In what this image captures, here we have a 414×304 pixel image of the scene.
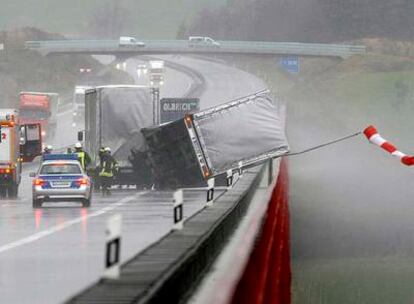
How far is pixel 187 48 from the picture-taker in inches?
7751

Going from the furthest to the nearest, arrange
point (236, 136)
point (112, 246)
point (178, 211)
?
point (236, 136)
point (178, 211)
point (112, 246)

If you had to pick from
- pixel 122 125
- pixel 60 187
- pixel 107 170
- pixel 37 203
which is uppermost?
pixel 122 125

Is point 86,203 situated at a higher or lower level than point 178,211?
lower

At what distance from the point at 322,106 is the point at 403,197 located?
4034 inches

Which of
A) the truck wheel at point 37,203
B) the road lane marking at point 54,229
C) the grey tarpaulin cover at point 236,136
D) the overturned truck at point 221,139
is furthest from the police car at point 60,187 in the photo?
the grey tarpaulin cover at point 236,136

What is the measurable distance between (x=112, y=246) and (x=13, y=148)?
41068 mm

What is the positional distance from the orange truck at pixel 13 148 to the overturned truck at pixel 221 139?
4.35 metres

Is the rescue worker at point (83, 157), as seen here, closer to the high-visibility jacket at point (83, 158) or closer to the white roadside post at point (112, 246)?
the high-visibility jacket at point (83, 158)

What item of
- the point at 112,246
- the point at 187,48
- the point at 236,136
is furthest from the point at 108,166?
the point at 187,48

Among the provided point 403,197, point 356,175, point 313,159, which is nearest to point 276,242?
point 403,197

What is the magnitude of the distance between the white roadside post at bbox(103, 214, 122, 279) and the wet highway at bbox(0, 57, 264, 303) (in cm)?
778

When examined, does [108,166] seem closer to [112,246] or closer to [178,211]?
[178,211]

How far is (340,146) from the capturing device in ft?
364

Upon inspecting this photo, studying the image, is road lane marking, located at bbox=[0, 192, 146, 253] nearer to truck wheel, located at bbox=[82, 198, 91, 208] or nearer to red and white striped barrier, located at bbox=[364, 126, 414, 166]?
truck wheel, located at bbox=[82, 198, 91, 208]
